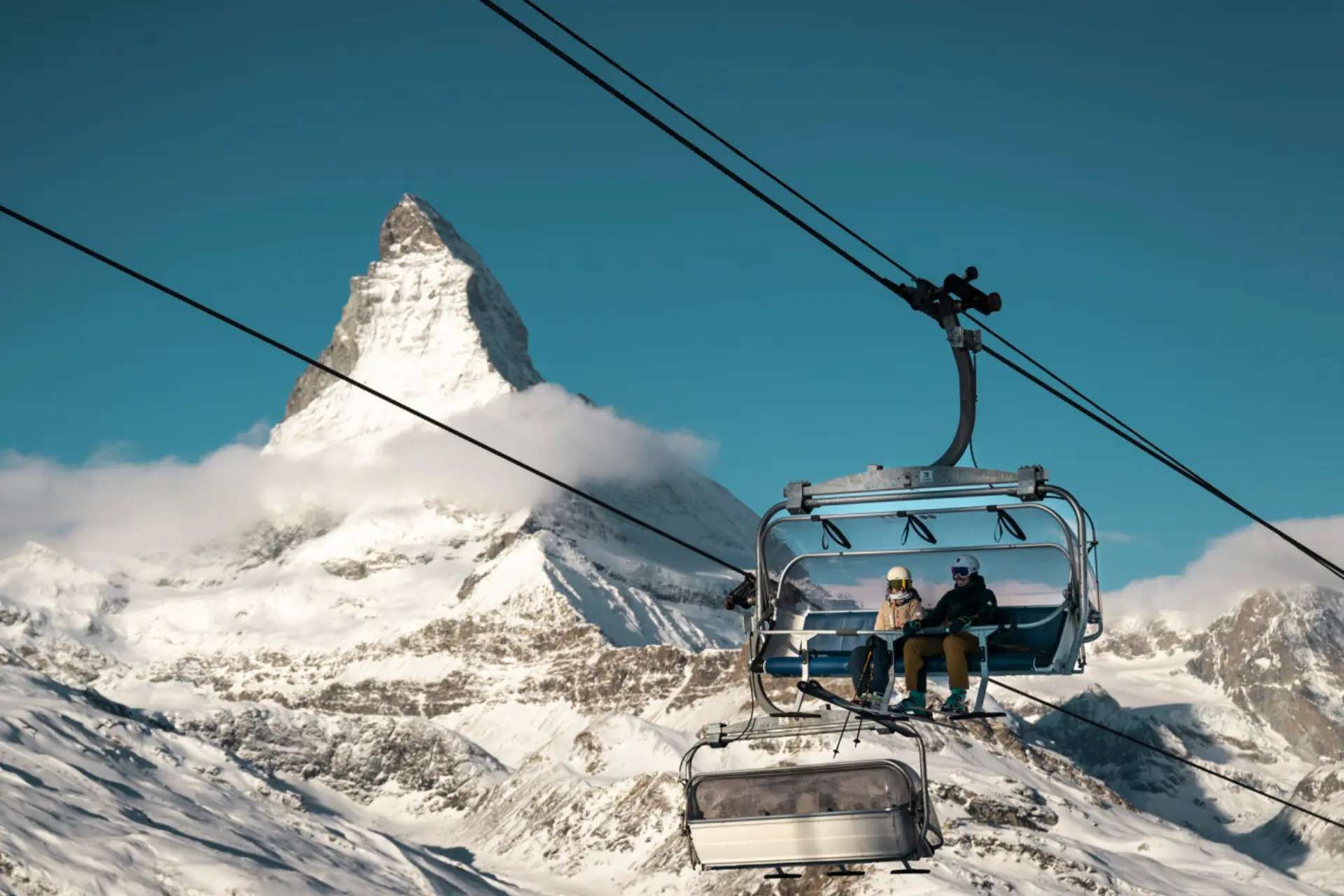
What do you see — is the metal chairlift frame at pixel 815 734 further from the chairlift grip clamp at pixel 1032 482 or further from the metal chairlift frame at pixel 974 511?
the chairlift grip clamp at pixel 1032 482

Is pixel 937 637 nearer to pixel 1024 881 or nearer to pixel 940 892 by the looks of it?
pixel 940 892

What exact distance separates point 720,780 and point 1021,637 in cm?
445

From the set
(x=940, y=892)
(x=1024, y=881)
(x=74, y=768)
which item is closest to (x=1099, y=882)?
(x=1024, y=881)

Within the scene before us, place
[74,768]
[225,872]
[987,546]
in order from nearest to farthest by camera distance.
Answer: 1. [987,546]
2. [225,872]
3. [74,768]

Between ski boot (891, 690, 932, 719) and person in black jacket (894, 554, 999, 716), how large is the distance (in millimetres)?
222

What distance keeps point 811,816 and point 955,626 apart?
3406 millimetres

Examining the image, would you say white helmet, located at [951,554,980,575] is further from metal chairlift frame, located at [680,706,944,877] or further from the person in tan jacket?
metal chairlift frame, located at [680,706,944,877]

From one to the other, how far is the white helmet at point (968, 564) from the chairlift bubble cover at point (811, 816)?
326 cm

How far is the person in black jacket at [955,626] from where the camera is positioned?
21.6 metres

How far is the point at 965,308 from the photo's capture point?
70.6 ft

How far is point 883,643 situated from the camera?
22141 millimetres

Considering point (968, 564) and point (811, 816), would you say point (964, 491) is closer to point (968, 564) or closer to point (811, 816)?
point (968, 564)

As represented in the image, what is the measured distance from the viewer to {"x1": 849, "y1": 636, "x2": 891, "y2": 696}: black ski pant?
21.9 m

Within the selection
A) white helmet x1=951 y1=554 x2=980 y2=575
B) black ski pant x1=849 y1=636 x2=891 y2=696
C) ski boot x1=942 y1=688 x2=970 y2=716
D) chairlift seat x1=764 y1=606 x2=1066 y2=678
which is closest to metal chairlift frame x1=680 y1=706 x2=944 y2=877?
ski boot x1=942 y1=688 x2=970 y2=716
